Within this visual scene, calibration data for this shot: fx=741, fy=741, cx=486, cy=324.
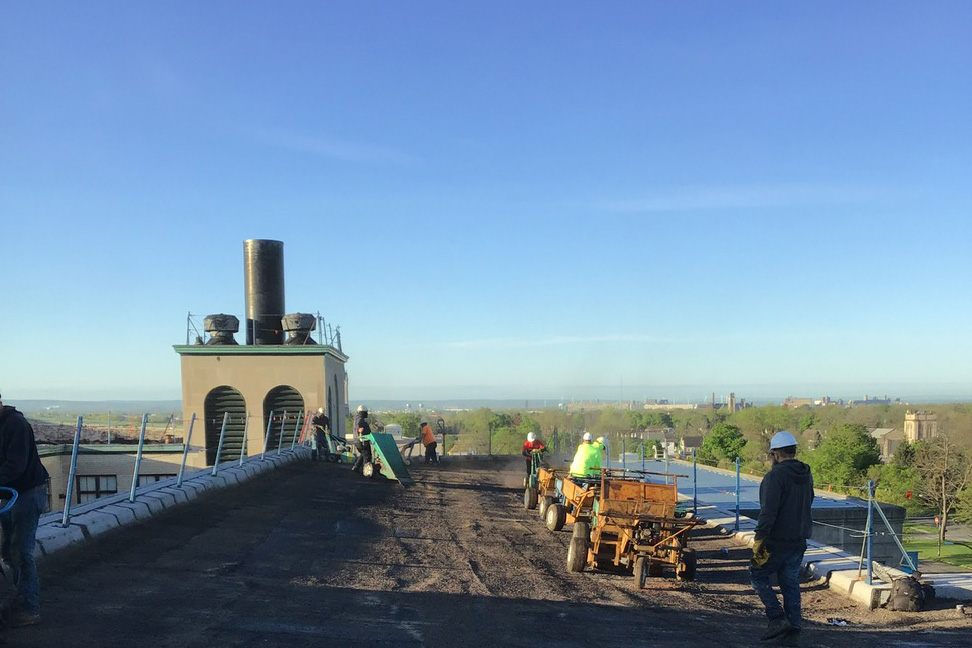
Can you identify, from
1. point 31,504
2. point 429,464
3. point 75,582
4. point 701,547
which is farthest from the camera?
point 429,464

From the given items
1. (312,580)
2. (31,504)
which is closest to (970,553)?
(312,580)

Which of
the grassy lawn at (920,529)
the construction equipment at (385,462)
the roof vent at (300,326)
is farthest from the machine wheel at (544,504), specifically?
the grassy lawn at (920,529)

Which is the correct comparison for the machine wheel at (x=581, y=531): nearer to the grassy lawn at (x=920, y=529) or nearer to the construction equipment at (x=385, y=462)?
the construction equipment at (x=385, y=462)

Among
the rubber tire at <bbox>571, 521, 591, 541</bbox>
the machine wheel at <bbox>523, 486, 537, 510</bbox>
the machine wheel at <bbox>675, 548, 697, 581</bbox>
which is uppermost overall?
the rubber tire at <bbox>571, 521, 591, 541</bbox>

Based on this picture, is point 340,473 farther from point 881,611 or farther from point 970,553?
point 970,553

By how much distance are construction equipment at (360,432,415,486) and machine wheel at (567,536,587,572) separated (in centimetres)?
862

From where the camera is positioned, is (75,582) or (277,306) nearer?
(75,582)

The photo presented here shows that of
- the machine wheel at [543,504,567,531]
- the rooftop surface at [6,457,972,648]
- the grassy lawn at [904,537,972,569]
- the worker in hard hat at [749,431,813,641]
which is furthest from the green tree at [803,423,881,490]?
the worker in hard hat at [749,431,813,641]

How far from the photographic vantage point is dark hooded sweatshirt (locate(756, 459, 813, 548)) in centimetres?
616

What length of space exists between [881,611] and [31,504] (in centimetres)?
811

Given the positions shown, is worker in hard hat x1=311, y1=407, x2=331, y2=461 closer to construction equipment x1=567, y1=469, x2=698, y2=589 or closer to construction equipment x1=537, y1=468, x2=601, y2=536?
construction equipment x1=537, y1=468, x2=601, y2=536

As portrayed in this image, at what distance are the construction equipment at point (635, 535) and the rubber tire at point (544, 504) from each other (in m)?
3.36

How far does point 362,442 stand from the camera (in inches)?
725

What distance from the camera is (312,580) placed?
302 inches
